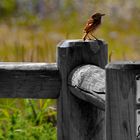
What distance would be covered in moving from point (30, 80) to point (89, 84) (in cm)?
45

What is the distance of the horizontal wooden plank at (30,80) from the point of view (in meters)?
3.58

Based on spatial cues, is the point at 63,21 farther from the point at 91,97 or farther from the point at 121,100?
the point at 121,100

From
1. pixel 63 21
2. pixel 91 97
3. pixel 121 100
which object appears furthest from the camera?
pixel 63 21

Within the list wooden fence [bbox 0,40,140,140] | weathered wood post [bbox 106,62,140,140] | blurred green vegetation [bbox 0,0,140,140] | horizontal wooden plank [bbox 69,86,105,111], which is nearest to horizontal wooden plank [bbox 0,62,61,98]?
wooden fence [bbox 0,40,140,140]

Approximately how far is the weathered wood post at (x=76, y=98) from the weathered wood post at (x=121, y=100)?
0.77 meters

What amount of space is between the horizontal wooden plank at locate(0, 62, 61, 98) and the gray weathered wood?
0.32ft

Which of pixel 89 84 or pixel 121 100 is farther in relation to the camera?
pixel 89 84

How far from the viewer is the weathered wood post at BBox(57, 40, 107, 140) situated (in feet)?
11.6

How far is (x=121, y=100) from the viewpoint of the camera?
270 centimetres

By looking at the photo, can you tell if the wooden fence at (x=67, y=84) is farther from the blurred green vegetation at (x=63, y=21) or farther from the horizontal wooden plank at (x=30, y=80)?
the blurred green vegetation at (x=63, y=21)

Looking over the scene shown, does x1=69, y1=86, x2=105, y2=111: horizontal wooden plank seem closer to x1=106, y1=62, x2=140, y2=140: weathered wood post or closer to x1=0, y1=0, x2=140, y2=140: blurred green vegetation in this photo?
x1=106, y1=62, x2=140, y2=140: weathered wood post

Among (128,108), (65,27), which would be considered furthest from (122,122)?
(65,27)

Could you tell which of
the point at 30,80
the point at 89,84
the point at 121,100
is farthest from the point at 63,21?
the point at 121,100

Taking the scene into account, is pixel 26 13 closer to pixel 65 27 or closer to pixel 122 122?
pixel 65 27
